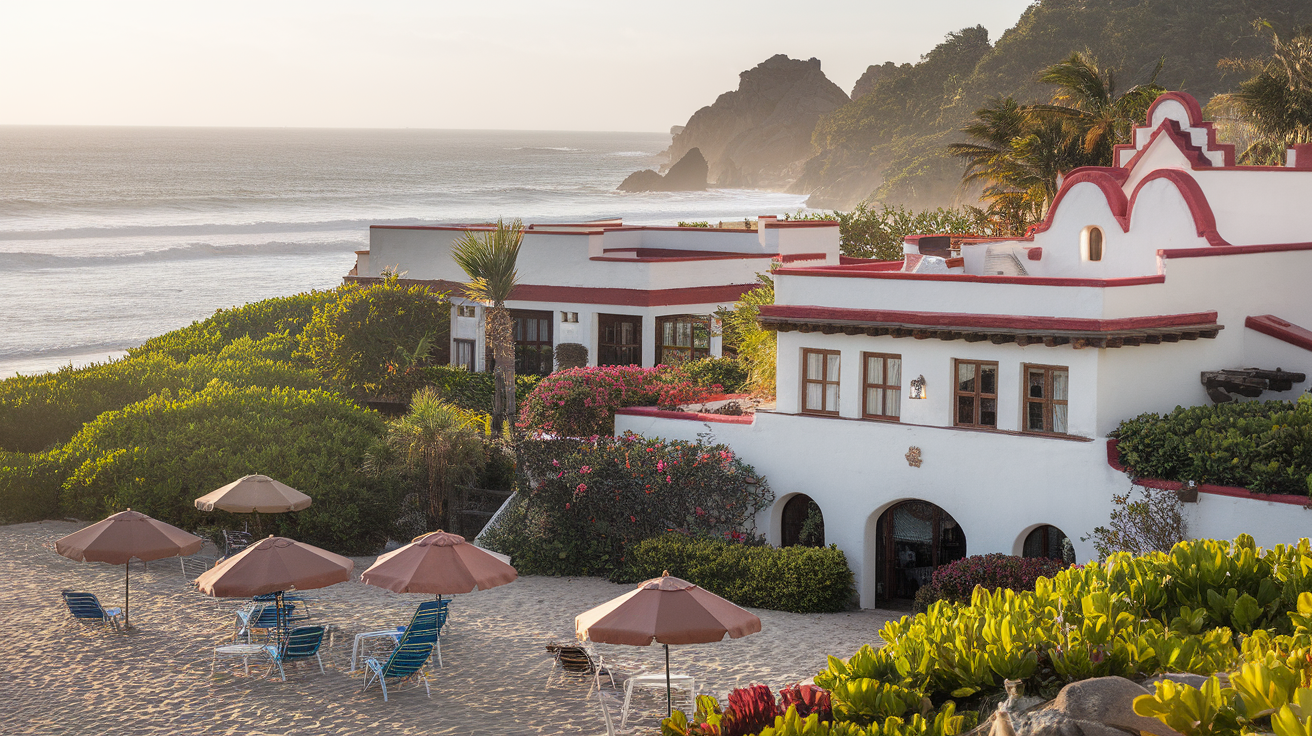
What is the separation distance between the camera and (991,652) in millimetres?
10203

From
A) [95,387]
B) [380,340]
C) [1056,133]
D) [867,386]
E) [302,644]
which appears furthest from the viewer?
[1056,133]

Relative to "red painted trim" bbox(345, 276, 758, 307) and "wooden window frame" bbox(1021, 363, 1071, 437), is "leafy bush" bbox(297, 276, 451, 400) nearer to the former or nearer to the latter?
"red painted trim" bbox(345, 276, 758, 307)

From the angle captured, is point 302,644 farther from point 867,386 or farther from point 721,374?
point 721,374

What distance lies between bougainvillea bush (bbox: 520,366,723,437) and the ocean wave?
7690cm

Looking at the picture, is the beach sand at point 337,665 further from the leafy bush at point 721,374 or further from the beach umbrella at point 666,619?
the leafy bush at point 721,374

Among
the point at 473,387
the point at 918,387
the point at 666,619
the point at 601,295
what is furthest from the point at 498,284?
the point at 666,619

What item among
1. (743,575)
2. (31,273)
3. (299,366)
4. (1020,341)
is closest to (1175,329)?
(1020,341)

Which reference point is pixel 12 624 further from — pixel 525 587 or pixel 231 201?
pixel 231 201

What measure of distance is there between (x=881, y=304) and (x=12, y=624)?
614 inches

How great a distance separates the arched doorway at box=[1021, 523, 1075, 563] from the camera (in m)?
21.6

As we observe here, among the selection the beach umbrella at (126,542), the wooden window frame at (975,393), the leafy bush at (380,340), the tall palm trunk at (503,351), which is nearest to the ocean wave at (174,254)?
the leafy bush at (380,340)

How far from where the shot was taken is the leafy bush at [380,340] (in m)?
33.7

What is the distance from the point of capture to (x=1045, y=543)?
854 inches

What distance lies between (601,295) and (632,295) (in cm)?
90
